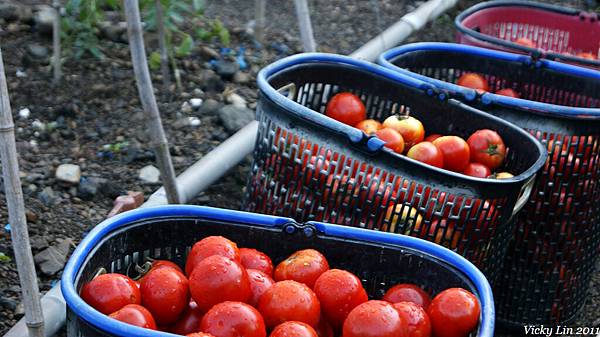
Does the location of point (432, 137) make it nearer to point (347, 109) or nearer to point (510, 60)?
point (347, 109)

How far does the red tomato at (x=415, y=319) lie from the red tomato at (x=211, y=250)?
1.37 feet

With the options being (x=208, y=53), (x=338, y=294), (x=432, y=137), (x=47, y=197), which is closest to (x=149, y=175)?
(x=47, y=197)

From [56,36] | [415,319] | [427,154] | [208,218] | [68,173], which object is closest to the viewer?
[415,319]

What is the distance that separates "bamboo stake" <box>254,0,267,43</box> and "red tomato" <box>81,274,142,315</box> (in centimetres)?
293

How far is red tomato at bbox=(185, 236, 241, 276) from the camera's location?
196cm

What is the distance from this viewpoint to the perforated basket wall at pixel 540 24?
3.92m

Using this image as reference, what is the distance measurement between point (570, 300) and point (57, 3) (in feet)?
8.48

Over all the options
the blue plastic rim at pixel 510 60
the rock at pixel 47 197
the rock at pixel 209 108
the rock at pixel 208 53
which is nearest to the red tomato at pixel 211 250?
the blue plastic rim at pixel 510 60

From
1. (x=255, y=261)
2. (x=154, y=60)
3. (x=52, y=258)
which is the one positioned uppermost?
(x=255, y=261)

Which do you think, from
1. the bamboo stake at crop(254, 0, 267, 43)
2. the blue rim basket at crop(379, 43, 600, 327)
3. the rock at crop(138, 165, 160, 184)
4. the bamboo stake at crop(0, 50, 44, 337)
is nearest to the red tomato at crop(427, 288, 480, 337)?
the blue rim basket at crop(379, 43, 600, 327)

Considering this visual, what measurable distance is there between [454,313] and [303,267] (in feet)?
1.29

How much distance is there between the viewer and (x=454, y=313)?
181cm

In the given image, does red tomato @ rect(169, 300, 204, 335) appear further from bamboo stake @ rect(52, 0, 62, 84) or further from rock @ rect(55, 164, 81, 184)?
bamboo stake @ rect(52, 0, 62, 84)

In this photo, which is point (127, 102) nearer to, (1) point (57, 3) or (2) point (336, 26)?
(1) point (57, 3)
